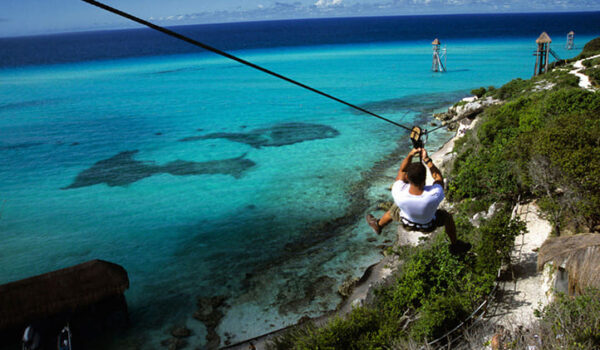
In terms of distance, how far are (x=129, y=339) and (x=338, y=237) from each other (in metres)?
8.02

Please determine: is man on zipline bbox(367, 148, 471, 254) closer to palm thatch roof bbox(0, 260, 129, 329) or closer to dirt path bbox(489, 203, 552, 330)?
dirt path bbox(489, 203, 552, 330)

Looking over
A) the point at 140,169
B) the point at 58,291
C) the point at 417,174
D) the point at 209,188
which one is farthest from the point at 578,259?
the point at 140,169

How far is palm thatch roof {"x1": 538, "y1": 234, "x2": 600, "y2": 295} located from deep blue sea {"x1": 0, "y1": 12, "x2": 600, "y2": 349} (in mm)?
6072

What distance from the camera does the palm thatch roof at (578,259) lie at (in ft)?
21.2

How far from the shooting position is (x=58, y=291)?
9.42m

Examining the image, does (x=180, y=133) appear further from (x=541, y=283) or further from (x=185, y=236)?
(x=541, y=283)

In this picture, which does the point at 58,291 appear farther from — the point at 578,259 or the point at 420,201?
the point at 578,259

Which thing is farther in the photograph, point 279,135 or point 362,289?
point 279,135

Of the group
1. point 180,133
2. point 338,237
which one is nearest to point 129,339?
point 338,237

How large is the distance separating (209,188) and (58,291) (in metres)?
12.0

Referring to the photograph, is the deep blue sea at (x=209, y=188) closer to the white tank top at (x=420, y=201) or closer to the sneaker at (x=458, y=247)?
the sneaker at (x=458, y=247)

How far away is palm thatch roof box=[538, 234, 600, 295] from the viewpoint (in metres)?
6.46

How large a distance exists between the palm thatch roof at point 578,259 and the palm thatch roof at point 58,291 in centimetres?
1015

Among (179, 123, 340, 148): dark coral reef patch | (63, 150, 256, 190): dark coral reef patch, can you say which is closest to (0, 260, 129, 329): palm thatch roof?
(63, 150, 256, 190): dark coral reef patch
